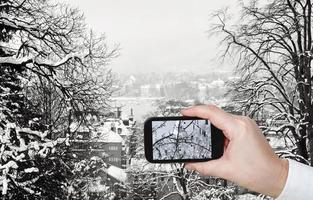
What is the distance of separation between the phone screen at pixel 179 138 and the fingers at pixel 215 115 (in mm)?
136

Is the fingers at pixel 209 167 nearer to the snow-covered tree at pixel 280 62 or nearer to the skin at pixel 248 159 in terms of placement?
the skin at pixel 248 159

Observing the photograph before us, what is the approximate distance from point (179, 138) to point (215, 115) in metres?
0.30

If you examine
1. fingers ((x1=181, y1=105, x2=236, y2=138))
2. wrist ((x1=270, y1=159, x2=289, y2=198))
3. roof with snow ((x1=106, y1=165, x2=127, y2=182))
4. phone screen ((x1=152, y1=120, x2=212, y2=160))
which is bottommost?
roof with snow ((x1=106, y1=165, x2=127, y2=182))

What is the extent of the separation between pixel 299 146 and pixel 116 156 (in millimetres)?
41437

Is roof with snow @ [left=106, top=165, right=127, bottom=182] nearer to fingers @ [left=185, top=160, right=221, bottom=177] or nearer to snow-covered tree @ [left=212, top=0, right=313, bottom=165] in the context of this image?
snow-covered tree @ [left=212, top=0, right=313, bottom=165]

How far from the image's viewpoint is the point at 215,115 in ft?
5.60

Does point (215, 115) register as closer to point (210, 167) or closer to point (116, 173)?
point (210, 167)

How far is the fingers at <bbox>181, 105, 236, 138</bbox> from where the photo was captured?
5.44 feet

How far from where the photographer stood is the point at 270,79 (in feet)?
43.5

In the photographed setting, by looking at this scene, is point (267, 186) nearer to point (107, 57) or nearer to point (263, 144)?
point (263, 144)

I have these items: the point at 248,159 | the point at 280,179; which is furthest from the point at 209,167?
the point at 280,179

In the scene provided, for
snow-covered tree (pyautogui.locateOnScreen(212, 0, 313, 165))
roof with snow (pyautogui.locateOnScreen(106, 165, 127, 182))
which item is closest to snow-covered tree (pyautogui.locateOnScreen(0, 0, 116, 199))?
snow-covered tree (pyautogui.locateOnScreen(212, 0, 313, 165))

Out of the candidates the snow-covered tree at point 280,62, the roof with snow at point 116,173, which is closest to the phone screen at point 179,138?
the snow-covered tree at point 280,62

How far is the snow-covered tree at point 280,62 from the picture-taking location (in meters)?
12.5
